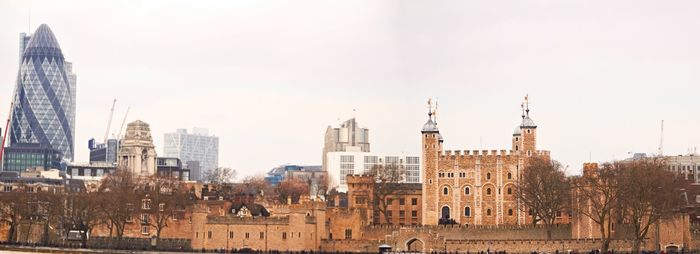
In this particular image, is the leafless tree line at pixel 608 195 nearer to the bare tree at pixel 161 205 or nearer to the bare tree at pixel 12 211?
the bare tree at pixel 161 205

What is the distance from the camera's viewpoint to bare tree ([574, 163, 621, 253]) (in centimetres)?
11103

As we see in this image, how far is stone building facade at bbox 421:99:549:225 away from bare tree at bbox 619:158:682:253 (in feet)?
63.4

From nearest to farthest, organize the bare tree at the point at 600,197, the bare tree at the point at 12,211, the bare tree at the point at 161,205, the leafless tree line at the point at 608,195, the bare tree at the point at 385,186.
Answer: the leafless tree line at the point at 608,195 < the bare tree at the point at 600,197 < the bare tree at the point at 161,205 < the bare tree at the point at 12,211 < the bare tree at the point at 385,186

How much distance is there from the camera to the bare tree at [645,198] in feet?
355

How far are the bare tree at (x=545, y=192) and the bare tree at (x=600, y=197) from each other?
2567 mm

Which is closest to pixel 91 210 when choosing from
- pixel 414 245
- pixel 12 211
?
pixel 12 211

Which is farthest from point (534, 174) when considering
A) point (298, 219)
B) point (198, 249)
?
point (198, 249)

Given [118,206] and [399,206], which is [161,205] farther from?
[399,206]

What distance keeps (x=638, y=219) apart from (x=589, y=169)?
1019 cm

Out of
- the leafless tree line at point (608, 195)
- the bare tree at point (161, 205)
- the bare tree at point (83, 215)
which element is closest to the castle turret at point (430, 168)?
the leafless tree line at point (608, 195)

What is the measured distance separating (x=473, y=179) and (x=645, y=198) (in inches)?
1088

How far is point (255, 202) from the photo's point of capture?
13562cm

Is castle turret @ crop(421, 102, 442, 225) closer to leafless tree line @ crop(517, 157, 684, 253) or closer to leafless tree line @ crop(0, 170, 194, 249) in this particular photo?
leafless tree line @ crop(517, 157, 684, 253)

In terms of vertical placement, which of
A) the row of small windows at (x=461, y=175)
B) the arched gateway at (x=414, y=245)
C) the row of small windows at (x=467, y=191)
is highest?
the row of small windows at (x=461, y=175)
